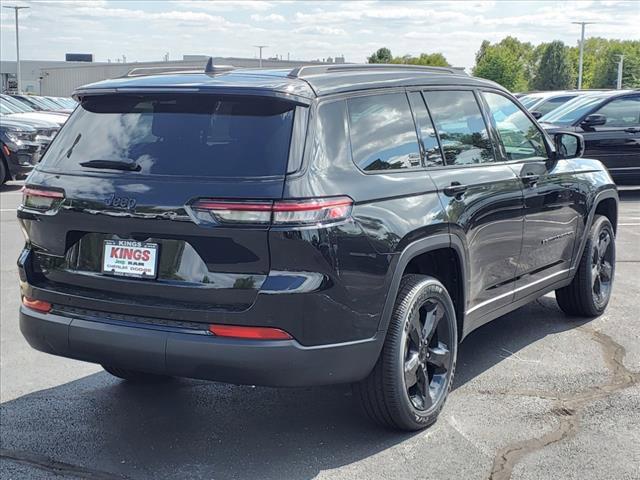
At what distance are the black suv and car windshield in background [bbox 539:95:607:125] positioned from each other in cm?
938

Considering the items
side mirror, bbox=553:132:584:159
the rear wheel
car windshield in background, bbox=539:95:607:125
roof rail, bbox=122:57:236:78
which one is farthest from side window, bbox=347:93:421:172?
the rear wheel

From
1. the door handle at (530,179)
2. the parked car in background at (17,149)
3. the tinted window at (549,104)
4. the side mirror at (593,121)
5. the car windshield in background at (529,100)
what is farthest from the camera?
the car windshield in background at (529,100)

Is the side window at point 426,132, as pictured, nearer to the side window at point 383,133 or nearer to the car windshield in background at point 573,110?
the side window at point 383,133

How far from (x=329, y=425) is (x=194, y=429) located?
697mm

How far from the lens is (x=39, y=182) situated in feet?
13.3

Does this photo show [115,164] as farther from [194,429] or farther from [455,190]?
[455,190]

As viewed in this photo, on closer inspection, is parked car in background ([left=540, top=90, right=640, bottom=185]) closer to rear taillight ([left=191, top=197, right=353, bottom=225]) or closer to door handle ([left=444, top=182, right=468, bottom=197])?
door handle ([left=444, top=182, right=468, bottom=197])

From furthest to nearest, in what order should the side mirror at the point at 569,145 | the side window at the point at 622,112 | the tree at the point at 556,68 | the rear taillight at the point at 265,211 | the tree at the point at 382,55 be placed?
the tree at the point at 382,55 < the tree at the point at 556,68 < the side window at the point at 622,112 < the side mirror at the point at 569,145 < the rear taillight at the point at 265,211

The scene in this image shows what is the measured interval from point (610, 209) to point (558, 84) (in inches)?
4065

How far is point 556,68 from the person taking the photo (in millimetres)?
105000

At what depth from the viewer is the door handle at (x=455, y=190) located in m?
4.38

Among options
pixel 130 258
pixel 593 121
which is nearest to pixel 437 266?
pixel 130 258

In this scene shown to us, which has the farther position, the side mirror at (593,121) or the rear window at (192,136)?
the side mirror at (593,121)

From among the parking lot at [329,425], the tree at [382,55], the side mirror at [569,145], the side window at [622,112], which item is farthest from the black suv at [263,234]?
the tree at [382,55]
